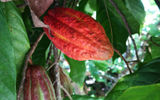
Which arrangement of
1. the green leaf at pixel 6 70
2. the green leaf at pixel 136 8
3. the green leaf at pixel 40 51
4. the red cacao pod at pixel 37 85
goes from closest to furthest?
the green leaf at pixel 6 70
the red cacao pod at pixel 37 85
the green leaf at pixel 136 8
the green leaf at pixel 40 51

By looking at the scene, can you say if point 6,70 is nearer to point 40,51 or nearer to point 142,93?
point 142,93

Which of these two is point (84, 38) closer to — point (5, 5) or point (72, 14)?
point (72, 14)

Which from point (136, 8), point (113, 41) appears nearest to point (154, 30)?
point (113, 41)

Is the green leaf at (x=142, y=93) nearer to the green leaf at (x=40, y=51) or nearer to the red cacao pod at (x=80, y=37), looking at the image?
the red cacao pod at (x=80, y=37)

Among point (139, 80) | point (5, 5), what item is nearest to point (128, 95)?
point (139, 80)

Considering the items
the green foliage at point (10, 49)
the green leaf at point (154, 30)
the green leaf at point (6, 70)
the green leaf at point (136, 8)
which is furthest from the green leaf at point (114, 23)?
the green leaf at point (154, 30)

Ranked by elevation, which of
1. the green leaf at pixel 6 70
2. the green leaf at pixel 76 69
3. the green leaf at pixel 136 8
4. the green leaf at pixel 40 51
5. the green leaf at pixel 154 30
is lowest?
the green leaf at pixel 154 30

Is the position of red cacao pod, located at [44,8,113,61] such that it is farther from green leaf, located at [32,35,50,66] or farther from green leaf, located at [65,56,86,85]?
green leaf, located at [65,56,86,85]
